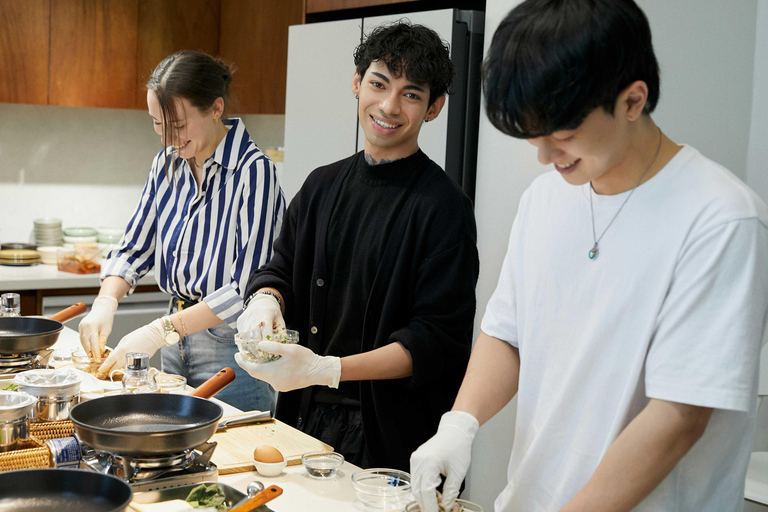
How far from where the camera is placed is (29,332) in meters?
1.84

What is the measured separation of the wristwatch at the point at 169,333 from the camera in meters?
1.94

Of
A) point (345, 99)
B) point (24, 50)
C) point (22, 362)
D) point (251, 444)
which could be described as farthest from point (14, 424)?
point (24, 50)

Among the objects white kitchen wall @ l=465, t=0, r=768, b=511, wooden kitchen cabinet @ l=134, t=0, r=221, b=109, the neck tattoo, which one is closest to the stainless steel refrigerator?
white kitchen wall @ l=465, t=0, r=768, b=511

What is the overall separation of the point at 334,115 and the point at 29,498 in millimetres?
2054

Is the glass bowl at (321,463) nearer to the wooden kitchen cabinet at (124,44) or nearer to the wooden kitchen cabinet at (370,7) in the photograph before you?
the wooden kitchen cabinet at (370,7)

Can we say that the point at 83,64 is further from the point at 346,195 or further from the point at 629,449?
the point at 629,449

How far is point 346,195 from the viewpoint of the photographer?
5.92 ft

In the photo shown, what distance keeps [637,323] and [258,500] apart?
0.60m

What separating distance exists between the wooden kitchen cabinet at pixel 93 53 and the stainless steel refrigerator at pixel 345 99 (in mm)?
1363

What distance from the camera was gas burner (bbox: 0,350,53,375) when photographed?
1.71 metres

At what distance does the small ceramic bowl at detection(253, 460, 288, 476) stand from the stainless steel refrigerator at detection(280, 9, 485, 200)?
139cm

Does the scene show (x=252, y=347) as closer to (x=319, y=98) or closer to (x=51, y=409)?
(x=51, y=409)

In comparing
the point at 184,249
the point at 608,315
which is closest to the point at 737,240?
the point at 608,315

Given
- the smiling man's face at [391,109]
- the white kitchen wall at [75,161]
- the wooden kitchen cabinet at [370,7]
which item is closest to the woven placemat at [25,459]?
the smiling man's face at [391,109]
